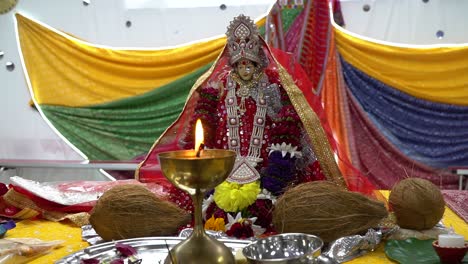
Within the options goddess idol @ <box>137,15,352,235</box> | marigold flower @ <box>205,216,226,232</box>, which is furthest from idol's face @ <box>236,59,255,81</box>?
marigold flower @ <box>205,216,226,232</box>

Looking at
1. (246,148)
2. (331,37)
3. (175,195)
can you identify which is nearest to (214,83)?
(246,148)

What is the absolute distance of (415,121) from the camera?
3.09m

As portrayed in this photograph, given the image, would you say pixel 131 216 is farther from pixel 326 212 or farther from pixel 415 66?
pixel 415 66

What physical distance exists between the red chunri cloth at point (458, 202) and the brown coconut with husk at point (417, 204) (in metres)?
0.33

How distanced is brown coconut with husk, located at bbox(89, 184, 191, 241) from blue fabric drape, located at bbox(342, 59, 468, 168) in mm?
1840

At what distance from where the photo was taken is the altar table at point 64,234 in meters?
1.49

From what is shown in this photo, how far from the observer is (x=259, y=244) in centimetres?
103

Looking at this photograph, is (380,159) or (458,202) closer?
(458,202)

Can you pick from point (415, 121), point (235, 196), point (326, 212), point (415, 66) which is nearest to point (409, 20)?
point (415, 66)

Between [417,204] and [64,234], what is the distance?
1184mm

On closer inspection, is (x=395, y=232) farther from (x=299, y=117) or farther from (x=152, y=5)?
(x=152, y=5)

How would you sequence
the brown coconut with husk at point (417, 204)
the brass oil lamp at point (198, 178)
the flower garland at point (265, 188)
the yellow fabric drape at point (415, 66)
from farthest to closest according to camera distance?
the yellow fabric drape at point (415, 66) < the flower garland at point (265, 188) < the brown coconut with husk at point (417, 204) < the brass oil lamp at point (198, 178)

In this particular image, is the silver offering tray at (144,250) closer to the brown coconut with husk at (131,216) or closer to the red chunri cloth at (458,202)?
the brown coconut with husk at (131,216)

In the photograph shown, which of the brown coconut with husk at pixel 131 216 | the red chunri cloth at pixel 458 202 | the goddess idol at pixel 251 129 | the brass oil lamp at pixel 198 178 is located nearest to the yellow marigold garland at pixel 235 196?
the goddess idol at pixel 251 129
